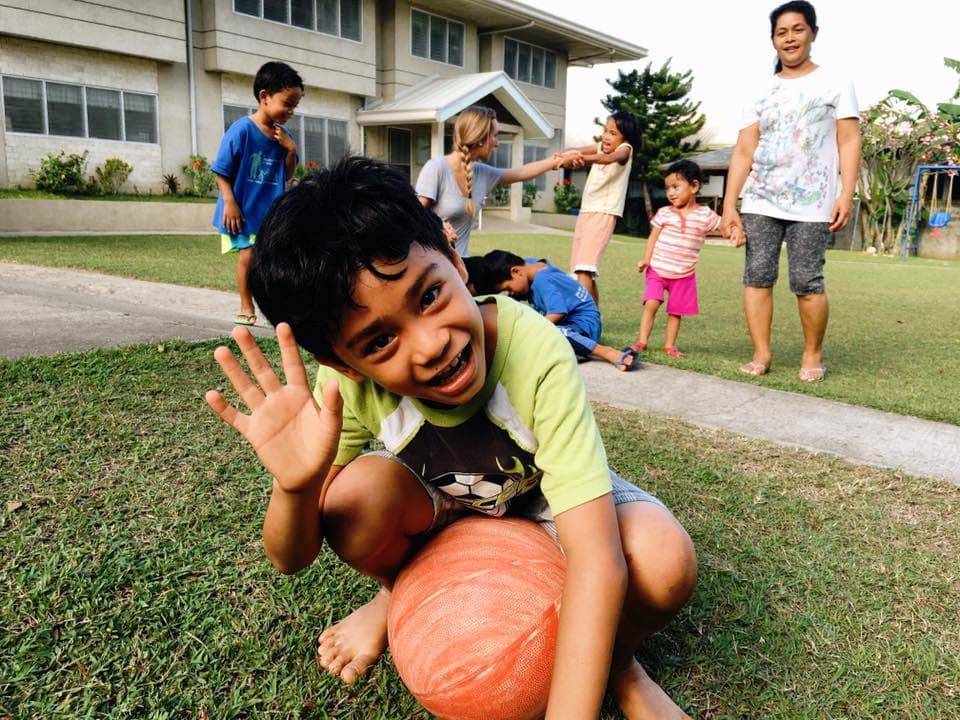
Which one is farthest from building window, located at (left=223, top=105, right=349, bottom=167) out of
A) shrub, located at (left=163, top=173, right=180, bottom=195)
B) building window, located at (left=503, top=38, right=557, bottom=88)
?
building window, located at (left=503, top=38, right=557, bottom=88)

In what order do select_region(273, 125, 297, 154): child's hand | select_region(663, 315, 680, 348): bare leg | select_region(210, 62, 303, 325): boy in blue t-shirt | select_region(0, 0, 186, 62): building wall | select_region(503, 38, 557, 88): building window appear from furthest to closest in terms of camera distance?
select_region(503, 38, 557, 88): building window → select_region(0, 0, 186, 62): building wall → select_region(273, 125, 297, 154): child's hand → select_region(210, 62, 303, 325): boy in blue t-shirt → select_region(663, 315, 680, 348): bare leg

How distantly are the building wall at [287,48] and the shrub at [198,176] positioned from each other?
2373 millimetres

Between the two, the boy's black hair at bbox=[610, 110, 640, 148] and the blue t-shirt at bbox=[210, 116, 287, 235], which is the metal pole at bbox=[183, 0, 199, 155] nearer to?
the blue t-shirt at bbox=[210, 116, 287, 235]

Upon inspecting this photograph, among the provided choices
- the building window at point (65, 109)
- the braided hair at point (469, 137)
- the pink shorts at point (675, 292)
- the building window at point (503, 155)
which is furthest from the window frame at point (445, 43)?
the pink shorts at point (675, 292)

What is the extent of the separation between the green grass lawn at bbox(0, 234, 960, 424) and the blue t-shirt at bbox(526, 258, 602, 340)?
49cm

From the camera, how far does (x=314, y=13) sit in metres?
21.8

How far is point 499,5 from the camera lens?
24.9m

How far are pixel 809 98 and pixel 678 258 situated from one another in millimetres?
1490

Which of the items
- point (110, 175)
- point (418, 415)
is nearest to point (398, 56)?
point (110, 175)

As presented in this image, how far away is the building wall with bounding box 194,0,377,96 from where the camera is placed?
63.9ft

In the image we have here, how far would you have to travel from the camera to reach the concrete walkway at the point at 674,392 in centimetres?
349

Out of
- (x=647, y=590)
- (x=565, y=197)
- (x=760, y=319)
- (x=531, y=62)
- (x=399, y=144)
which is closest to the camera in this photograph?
(x=647, y=590)

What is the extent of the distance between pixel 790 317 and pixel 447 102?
1596 cm

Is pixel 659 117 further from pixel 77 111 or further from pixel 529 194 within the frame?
pixel 77 111
